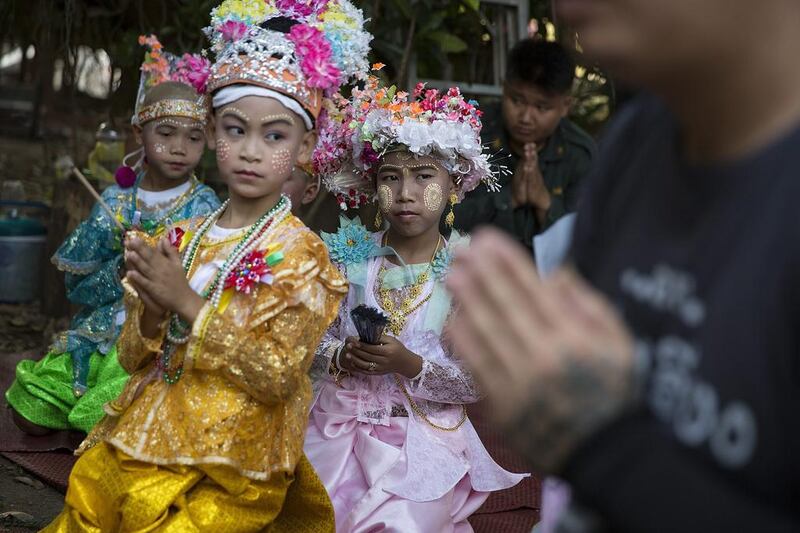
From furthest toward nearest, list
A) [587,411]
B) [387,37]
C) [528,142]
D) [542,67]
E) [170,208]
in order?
[387,37]
[528,142]
[542,67]
[170,208]
[587,411]

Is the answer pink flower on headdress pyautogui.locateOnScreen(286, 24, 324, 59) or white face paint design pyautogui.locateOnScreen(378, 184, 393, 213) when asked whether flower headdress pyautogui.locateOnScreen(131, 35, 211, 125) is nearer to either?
white face paint design pyautogui.locateOnScreen(378, 184, 393, 213)

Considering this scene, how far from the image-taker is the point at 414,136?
3471 millimetres

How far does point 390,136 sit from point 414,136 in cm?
9

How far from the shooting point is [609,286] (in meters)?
1.25

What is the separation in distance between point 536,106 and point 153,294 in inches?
128

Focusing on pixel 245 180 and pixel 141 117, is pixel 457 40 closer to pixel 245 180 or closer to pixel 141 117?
pixel 141 117

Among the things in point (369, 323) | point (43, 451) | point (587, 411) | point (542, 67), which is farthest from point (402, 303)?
point (587, 411)

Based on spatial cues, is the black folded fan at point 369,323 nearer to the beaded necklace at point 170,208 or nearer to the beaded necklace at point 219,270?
the beaded necklace at point 219,270

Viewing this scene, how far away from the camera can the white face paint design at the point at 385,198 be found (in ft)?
11.6

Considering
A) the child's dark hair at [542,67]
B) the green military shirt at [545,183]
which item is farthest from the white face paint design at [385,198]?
the child's dark hair at [542,67]

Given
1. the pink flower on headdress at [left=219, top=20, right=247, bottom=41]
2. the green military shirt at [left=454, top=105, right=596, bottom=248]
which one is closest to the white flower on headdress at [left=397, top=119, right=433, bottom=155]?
the pink flower on headdress at [left=219, top=20, right=247, bottom=41]

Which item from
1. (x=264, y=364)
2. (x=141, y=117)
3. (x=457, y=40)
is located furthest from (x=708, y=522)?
(x=457, y=40)

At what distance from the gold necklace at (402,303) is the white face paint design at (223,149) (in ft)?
2.94

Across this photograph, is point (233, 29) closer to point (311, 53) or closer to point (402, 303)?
point (311, 53)
